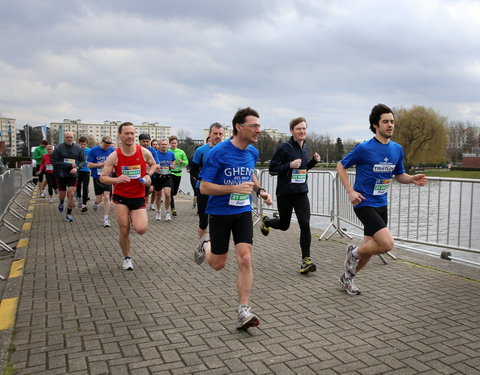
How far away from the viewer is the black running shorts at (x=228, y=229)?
4117 mm

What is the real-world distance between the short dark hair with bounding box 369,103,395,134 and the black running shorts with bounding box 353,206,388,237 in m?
0.91

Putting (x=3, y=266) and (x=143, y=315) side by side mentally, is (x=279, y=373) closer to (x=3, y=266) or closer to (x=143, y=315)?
(x=143, y=315)

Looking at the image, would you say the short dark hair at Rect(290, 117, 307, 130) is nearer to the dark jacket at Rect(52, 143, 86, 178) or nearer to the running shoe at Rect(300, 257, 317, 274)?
the running shoe at Rect(300, 257, 317, 274)

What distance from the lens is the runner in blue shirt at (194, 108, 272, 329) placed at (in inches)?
158

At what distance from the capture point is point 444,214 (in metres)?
7.33

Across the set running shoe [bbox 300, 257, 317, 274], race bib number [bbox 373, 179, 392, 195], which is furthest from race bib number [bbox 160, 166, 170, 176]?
race bib number [bbox 373, 179, 392, 195]

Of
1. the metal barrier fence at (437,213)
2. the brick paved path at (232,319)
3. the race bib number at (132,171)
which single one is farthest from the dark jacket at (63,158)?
the metal barrier fence at (437,213)

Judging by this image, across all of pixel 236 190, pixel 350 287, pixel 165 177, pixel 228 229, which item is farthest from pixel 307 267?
pixel 165 177

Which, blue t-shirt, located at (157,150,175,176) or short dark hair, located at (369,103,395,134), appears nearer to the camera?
short dark hair, located at (369,103,395,134)

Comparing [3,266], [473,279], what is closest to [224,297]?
[473,279]

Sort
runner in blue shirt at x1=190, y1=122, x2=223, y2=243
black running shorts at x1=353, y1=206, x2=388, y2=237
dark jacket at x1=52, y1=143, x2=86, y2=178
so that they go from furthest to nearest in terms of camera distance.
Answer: dark jacket at x1=52, y1=143, x2=86, y2=178 → runner in blue shirt at x1=190, y1=122, x2=223, y2=243 → black running shorts at x1=353, y1=206, x2=388, y2=237

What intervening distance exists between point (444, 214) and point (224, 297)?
439 centimetres

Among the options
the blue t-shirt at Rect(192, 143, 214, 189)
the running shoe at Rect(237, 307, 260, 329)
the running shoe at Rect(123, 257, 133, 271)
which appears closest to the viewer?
the running shoe at Rect(237, 307, 260, 329)

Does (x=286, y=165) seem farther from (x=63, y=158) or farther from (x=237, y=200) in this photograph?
(x=63, y=158)
